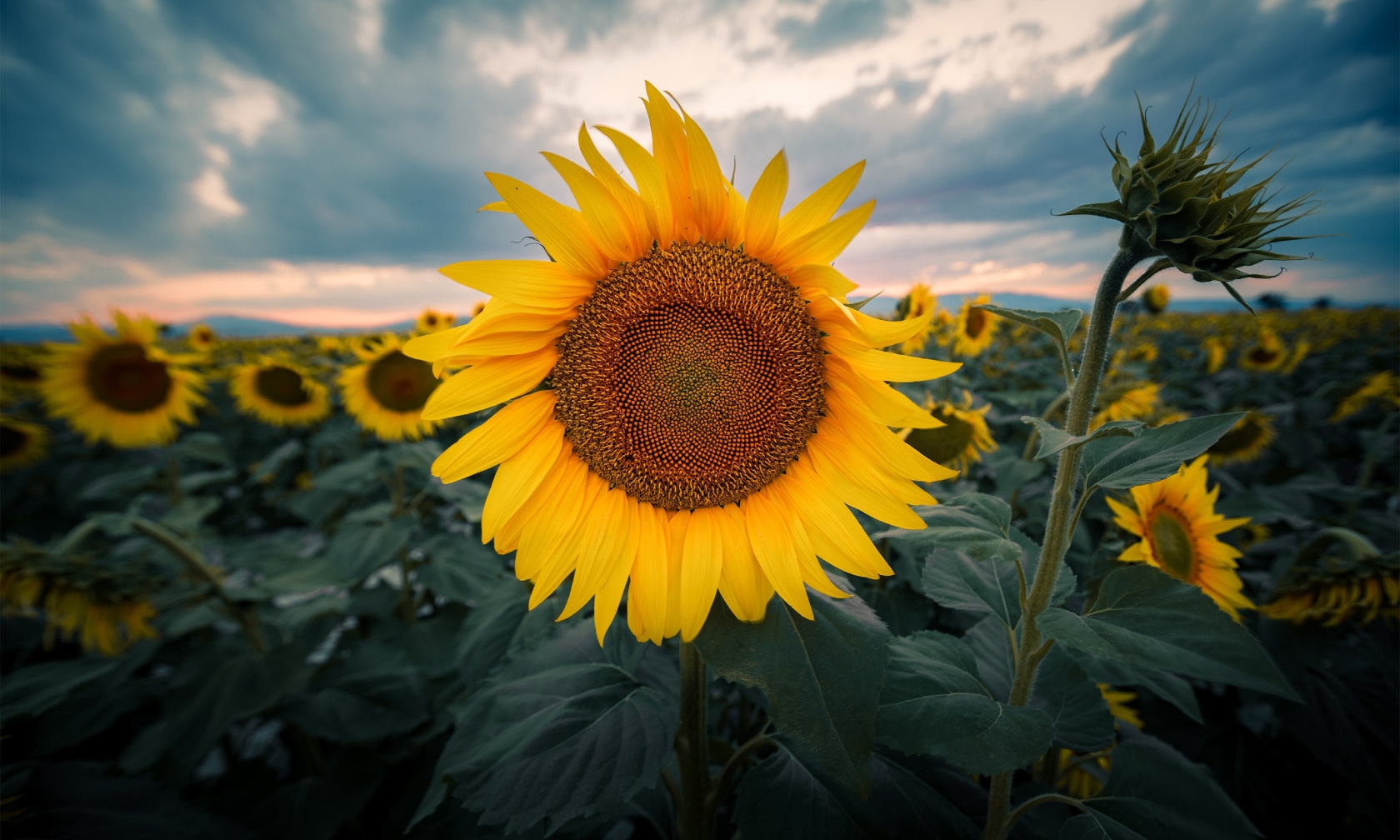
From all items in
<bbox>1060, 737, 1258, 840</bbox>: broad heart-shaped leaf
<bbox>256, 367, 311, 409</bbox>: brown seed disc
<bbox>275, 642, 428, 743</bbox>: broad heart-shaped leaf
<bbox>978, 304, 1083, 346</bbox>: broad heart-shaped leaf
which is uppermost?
Answer: <bbox>978, 304, 1083, 346</bbox>: broad heart-shaped leaf

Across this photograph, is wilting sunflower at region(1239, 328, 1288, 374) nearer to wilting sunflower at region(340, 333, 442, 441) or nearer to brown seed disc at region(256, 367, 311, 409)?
wilting sunflower at region(340, 333, 442, 441)

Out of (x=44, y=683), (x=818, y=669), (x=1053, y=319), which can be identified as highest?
(x=1053, y=319)

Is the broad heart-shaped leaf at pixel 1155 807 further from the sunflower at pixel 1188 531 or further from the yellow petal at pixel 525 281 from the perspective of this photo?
the yellow petal at pixel 525 281

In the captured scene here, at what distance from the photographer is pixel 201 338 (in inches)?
308

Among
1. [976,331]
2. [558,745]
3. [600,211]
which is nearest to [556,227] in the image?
[600,211]

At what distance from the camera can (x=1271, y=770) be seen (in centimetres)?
219

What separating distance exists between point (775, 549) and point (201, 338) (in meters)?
10.2

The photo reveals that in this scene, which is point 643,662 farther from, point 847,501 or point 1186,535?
point 1186,535

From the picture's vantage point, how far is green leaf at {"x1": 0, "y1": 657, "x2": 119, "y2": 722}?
1846mm

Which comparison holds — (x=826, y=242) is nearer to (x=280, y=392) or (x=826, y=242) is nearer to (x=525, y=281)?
(x=525, y=281)

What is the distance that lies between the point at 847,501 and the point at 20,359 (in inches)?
364

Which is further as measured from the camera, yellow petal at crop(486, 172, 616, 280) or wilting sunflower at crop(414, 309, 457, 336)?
wilting sunflower at crop(414, 309, 457, 336)

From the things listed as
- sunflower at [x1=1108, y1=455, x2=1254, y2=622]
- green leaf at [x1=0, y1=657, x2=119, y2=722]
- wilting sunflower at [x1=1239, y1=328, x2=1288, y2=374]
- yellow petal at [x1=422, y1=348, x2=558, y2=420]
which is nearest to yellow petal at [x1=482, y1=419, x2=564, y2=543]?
yellow petal at [x1=422, y1=348, x2=558, y2=420]

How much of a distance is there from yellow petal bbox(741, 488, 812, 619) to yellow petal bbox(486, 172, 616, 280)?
1.99 ft
